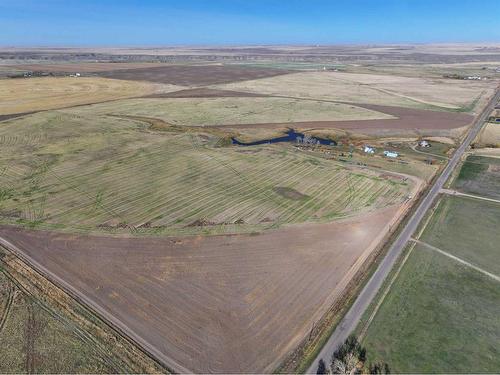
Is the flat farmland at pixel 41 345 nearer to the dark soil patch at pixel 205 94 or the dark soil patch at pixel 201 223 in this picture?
the dark soil patch at pixel 201 223

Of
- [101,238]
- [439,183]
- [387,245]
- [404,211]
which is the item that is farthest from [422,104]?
[101,238]

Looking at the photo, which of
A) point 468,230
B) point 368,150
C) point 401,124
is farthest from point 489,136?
point 468,230

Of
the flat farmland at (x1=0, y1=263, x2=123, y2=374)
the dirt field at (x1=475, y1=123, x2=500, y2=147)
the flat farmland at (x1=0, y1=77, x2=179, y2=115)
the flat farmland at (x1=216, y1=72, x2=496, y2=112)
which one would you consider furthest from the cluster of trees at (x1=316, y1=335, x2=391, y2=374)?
the flat farmland at (x1=0, y1=77, x2=179, y2=115)

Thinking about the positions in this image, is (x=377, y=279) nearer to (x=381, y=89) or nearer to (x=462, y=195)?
(x=462, y=195)

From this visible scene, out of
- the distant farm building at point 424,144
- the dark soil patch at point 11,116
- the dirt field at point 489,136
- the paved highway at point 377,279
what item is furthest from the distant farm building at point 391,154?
the dark soil patch at point 11,116

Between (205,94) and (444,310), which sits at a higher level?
(444,310)

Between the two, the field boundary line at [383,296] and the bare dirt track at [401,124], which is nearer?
the field boundary line at [383,296]
